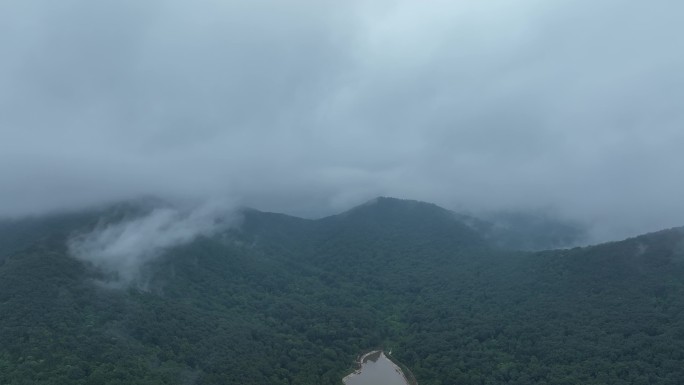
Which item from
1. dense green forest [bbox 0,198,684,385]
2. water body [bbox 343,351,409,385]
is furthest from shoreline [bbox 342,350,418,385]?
dense green forest [bbox 0,198,684,385]

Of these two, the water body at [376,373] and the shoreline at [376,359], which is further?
the water body at [376,373]

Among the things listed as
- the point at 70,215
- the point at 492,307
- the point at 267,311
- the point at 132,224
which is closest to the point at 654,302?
the point at 492,307

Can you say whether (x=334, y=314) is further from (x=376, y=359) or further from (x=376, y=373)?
(x=376, y=373)

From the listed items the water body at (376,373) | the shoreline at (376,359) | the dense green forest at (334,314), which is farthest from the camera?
the water body at (376,373)

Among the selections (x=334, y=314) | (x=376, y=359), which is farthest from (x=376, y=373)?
(x=334, y=314)

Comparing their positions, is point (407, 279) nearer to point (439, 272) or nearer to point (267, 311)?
point (439, 272)

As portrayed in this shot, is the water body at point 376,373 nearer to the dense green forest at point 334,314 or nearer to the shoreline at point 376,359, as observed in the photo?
the shoreline at point 376,359

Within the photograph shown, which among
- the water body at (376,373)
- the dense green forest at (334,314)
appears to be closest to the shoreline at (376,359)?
the water body at (376,373)
